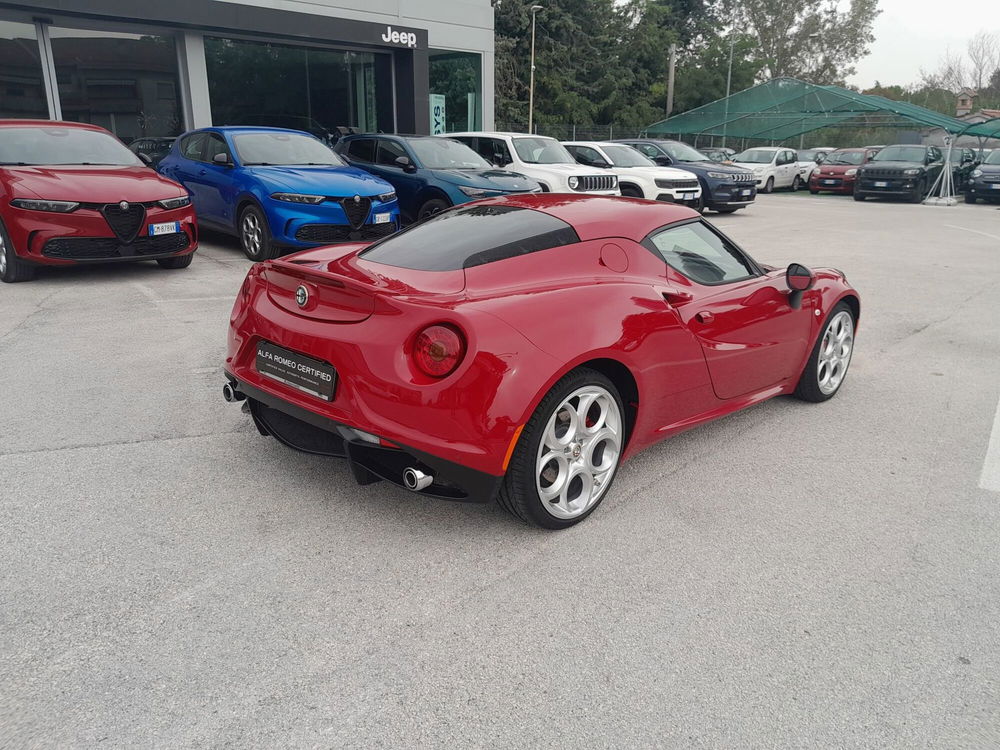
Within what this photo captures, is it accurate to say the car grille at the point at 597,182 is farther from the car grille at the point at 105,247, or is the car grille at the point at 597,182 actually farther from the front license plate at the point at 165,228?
the car grille at the point at 105,247

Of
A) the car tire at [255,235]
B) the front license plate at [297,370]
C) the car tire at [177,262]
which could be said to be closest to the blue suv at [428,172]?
the car tire at [255,235]

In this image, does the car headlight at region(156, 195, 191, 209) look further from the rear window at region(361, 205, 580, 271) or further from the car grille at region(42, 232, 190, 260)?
the rear window at region(361, 205, 580, 271)

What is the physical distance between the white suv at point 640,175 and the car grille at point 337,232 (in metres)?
7.36

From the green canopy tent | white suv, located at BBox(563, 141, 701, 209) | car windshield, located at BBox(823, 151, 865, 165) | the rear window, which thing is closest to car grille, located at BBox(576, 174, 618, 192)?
white suv, located at BBox(563, 141, 701, 209)

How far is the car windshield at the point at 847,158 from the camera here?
27438 mm

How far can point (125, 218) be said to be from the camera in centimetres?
810

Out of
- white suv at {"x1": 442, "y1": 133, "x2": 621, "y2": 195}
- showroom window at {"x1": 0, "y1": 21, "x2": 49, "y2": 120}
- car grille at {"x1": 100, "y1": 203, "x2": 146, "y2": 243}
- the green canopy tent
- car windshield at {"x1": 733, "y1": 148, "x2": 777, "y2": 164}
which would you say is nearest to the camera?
car grille at {"x1": 100, "y1": 203, "x2": 146, "y2": 243}

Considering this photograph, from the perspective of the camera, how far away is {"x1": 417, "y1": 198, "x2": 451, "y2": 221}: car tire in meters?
11.6

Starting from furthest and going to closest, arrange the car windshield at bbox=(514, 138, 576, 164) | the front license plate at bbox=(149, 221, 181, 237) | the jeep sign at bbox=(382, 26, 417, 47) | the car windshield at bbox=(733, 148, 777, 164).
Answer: the car windshield at bbox=(733, 148, 777, 164)
the jeep sign at bbox=(382, 26, 417, 47)
the car windshield at bbox=(514, 138, 576, 164)
the front license plate at bbox=(149, 221, 181, 237)

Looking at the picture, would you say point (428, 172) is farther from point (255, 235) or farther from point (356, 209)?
point (255, 235)

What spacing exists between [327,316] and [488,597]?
130cm

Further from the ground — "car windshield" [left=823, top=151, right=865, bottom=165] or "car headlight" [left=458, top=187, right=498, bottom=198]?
"car windshield" [left=823, top=151, right=865, bottom=165]

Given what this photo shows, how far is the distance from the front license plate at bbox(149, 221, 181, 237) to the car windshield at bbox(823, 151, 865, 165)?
24.4 meters

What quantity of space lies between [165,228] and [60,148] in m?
1.61
